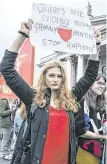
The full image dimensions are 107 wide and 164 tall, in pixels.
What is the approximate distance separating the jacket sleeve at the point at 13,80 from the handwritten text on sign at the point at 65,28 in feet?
1.18

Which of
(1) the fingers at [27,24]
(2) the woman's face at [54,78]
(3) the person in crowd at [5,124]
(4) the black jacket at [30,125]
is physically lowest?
(3) the person in crowd at [5,124]

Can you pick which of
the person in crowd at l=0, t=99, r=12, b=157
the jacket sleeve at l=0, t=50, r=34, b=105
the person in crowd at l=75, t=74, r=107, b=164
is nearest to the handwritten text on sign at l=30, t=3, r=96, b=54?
the jacket sleeve at l=0, t=50, r=34, b=105

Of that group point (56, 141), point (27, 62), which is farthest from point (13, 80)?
point (27, 62)

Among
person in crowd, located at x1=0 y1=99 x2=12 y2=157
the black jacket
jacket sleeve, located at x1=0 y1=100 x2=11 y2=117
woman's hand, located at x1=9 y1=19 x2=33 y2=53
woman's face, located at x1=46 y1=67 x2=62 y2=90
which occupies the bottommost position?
person in crowd, located at x1=0 y1=99 x2=12 y2=157

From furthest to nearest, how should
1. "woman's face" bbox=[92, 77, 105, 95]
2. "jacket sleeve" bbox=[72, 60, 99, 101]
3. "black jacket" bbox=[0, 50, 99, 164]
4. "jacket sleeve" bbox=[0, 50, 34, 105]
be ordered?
"woman's face" bbox=[92, 77, 105, 95] < "jacket sleeve" bbox=[72, 60, 99, 101] < "jacket sleeve" bbox=[0, 50, 34, 105] < "black jacket" bbox=[0, 50, 99, 164]

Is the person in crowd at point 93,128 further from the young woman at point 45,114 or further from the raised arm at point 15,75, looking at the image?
the raised arm at point 15,75

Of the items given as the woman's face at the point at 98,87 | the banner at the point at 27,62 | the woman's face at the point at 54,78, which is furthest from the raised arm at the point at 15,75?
the banner at the point at 27,62

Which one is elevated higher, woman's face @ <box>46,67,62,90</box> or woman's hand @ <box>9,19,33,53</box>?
woman's hand @ <box>9,19,33,53</box>

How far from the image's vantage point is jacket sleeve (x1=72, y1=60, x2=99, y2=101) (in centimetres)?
326

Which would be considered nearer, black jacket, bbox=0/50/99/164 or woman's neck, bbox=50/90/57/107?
black jacket, bbox=0/50/99/164

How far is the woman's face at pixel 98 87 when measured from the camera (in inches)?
155

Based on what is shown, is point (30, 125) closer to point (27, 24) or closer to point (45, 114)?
point (45, 114)

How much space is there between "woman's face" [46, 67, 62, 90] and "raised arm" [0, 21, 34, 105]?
13 centimetres

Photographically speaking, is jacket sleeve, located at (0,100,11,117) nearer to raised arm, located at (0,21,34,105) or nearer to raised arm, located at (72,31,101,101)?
raised arm, located at (72,31,101,101)
